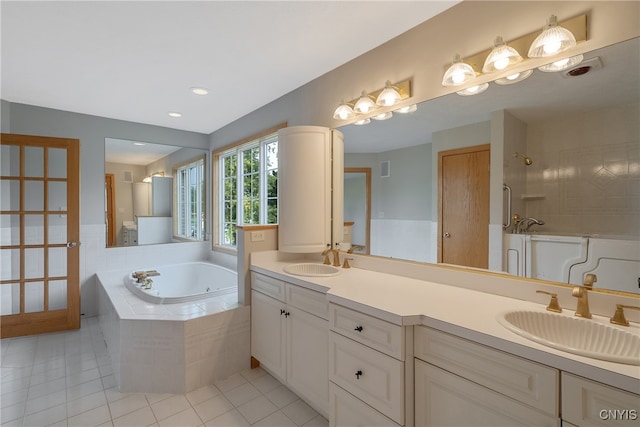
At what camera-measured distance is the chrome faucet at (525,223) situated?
141 centimetres

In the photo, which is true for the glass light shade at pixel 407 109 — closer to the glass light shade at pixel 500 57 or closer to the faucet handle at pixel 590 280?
the glass light shade at pixel 500 57

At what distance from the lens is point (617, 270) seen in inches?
46.9

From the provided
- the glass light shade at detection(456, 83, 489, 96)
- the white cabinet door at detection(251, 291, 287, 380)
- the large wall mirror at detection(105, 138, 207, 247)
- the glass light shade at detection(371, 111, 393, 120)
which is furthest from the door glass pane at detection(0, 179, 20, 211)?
the glass light shade at detection(456, 83, 489, 96)

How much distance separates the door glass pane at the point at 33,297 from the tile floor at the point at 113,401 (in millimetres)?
616

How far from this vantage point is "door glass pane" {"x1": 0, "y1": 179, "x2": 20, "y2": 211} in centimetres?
297

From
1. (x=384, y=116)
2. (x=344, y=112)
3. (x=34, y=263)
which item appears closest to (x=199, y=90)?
(x=344, y=112)

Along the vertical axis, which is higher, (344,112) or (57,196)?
(344,112)

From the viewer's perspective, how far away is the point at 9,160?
9.78ft

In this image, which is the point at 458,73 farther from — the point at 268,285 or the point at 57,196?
the point at 57,196

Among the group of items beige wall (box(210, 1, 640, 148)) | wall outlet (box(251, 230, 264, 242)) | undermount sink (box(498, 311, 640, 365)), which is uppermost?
beige wall (box(210, 1, 640, 148))

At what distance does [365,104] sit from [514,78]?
35.0 inches

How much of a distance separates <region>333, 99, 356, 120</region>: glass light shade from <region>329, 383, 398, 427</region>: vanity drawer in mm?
1752

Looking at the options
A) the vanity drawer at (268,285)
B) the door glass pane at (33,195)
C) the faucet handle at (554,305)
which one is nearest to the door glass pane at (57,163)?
the door glass pane at (33,195)

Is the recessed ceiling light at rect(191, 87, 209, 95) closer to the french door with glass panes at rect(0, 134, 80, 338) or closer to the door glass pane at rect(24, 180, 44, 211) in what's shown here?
the french door with glass panes at rect(0, 134, 80, 338)
